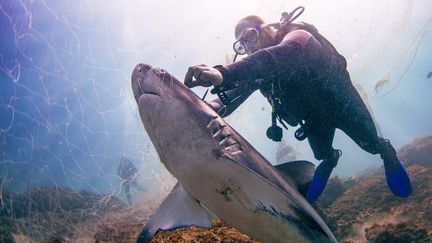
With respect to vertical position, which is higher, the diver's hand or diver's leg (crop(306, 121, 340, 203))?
the diver's hand

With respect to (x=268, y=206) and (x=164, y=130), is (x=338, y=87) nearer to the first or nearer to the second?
(x=268, y=206)

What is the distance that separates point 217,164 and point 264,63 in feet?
4.59

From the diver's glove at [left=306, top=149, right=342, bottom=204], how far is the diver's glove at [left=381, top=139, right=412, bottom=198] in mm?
1218

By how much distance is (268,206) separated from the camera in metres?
3.14

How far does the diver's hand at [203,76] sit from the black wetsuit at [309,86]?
17 centimetres

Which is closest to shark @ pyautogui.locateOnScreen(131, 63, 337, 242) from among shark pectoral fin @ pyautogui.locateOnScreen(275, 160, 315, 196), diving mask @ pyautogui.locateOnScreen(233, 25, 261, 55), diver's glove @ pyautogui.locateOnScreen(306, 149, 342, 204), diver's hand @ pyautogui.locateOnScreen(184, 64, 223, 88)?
diver's hand @ pyautogui.locateOnScreen(184, 64, 223, 88)

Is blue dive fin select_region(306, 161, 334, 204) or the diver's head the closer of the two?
the diver's head

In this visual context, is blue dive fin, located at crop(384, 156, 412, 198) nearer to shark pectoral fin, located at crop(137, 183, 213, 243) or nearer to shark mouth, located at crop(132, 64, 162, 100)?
shark pectoral fin, located at crop(137, 183, 213, 243)

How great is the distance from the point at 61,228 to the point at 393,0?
46.9 meters

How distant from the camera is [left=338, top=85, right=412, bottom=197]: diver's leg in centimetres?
600

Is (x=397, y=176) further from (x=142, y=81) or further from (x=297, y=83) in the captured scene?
(x=142, y=81)

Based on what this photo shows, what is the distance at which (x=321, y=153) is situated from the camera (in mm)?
7500

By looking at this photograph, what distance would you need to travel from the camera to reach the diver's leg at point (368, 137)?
19.7 feet

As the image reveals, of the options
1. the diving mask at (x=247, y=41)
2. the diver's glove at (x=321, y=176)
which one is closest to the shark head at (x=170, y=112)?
the diving mask at (x=247, y=41)
